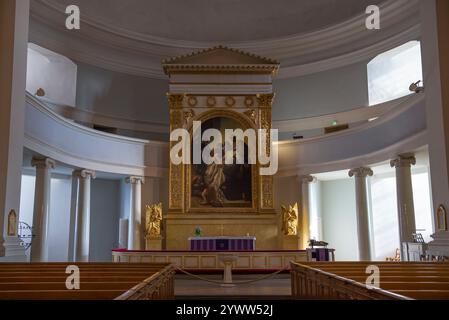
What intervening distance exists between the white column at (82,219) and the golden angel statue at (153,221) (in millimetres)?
2041

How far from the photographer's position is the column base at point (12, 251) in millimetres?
7765

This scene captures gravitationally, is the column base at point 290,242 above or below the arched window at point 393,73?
below

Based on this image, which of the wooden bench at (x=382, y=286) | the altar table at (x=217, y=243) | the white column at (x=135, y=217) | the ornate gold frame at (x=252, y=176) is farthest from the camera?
the white column at (x=135, y=217)

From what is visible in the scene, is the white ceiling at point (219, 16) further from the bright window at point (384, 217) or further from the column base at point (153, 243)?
the column base at point (153, 243)

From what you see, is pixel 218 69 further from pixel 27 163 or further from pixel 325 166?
pixel 27 163

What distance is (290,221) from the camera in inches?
647

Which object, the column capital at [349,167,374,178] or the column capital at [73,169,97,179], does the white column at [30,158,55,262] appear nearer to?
the column capital at [73,169,97,179]

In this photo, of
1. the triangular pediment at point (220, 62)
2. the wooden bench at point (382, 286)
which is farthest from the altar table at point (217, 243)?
the wooden bench at point (382, 286)

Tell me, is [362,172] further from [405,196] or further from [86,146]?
[86,146]

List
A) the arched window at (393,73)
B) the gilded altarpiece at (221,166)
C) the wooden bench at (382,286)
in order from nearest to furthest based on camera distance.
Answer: the wooden bench at (382,286), the gilded altarpiece at (221,166), the arched window at (393,73)

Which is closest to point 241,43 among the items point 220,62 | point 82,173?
point 220,62

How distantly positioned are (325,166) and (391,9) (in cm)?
A: 586

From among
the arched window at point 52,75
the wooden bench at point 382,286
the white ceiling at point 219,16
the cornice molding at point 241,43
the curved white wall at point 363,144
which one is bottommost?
the wooden bench at point 382,286

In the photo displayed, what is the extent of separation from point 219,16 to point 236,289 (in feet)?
42.0
